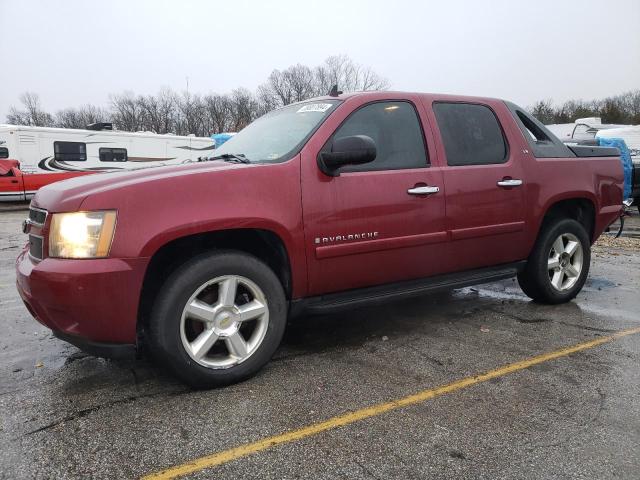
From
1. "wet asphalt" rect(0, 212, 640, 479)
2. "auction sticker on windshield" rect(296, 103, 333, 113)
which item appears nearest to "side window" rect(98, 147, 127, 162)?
"wet asphalt" rect(0, 212, 640, 479)

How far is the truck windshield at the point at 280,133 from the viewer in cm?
329

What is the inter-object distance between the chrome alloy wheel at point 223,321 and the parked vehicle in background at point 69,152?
15.2 meters

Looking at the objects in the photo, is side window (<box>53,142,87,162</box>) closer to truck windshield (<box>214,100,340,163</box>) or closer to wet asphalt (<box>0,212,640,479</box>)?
wet asphalt (<box>0,212,640,479</box>)

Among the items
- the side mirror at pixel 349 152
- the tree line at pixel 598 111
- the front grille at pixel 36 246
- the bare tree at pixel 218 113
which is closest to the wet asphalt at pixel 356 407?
the front grille at pixel 36 246

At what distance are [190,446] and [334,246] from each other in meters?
1.45

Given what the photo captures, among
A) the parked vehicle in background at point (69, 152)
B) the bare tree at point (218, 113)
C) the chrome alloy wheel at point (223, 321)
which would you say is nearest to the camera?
the chrome alloy wheel at point (223, 321)

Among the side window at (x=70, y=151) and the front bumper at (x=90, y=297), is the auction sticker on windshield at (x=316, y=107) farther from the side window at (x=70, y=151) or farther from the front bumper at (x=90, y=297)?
the side window at (x=70, y=151)

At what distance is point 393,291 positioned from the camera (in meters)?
3.58

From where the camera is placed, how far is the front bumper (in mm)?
2535

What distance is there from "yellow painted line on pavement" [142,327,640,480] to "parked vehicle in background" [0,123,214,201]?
51.7ft

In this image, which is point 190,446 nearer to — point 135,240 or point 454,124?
point 135,240

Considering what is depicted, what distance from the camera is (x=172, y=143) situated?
20.5 m

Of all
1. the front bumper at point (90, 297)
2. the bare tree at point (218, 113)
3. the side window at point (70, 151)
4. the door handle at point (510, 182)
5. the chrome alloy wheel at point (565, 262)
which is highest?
the bare tree at point (218, 113)

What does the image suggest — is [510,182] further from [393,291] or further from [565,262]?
[393,291]
